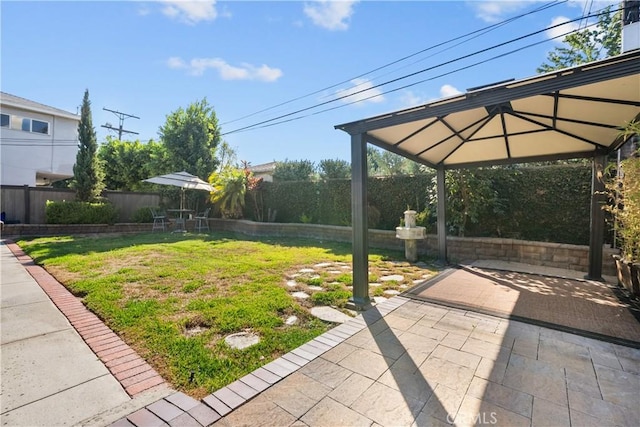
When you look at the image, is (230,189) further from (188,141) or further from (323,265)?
(323,265)

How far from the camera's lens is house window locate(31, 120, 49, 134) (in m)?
15.2

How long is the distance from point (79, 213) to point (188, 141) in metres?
5.86

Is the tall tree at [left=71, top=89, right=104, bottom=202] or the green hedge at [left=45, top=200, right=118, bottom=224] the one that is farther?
the tall tree at [left=71, top=89, right=104, bottom=202]

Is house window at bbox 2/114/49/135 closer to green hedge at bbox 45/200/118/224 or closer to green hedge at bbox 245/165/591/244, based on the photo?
green hedge at bbox 45/200/118/224

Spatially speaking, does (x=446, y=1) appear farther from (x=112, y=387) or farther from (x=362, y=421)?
(x=112, y=387)

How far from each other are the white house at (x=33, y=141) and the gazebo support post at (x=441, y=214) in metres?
20.2

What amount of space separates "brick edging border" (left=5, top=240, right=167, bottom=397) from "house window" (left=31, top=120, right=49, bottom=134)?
17.1 meters

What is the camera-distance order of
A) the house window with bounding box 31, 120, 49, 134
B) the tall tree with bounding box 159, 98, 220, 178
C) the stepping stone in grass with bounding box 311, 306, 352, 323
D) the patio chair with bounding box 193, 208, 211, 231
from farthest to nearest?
1. the house window with bounding box 31, 120, 49, 134
2. the tall tree with bounding box 159, 98, 220, 178
3. the patio chair with bounding box 193, 208, 211, 231
4. the stepping stone in grass with bounding box 311, 306, 352, 323

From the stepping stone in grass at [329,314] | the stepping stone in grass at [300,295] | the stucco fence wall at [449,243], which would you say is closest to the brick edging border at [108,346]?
the stepping stone in grass at [329,314]

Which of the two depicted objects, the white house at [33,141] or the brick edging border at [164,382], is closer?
the brick edging border at [164,382]

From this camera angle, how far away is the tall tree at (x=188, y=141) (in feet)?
46.2

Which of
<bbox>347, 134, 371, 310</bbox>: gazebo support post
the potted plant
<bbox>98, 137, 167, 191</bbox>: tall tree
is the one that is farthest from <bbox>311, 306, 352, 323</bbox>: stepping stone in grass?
<bbox>98, 137, 167, 191</bbox>: tall tree

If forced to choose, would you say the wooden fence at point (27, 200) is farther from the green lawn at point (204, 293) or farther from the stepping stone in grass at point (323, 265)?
the stepping stone in grass at point (323, 265)

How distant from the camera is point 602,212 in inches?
180
